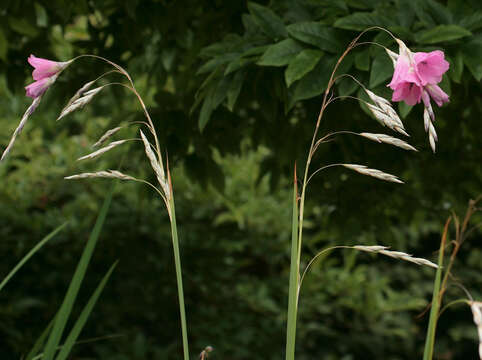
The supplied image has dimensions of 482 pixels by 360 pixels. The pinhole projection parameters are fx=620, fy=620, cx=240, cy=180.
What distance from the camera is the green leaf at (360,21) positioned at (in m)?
1.49

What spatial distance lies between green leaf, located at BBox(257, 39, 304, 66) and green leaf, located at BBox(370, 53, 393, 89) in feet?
0.71

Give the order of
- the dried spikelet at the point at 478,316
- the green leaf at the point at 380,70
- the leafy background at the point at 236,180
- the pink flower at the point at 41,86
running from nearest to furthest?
1. the dried spikelet at the point at 478,316
2. the pink flower at the point at 41,86
3. the green leaf at the point at 380,70
4. the leafy background at the point at 236,180

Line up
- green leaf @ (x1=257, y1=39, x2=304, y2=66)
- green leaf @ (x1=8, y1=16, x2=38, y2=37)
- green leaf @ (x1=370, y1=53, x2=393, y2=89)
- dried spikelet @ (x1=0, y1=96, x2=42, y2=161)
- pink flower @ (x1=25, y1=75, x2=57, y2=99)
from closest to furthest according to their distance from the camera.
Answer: dried spikelet @ (x1=0, y1=96, x2=42, y2=161), pink flower @ (x1=25, y1=75, x2=57, y2=99), green leaf @ (x1=370, y1=53, x2=393, y2=89), green leaf @ (x1=257, y1=39, x2=304, y2=66), green leaf @ (x1=8, y1=16, x2=38, y2=37)

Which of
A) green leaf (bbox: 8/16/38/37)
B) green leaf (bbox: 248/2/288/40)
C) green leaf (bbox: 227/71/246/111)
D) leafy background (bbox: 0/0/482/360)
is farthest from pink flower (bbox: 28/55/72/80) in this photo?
green leaf (bbox: 8/16/38/37)

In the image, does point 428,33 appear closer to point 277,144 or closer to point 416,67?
point 416,67

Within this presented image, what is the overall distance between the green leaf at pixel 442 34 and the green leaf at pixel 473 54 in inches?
1.3

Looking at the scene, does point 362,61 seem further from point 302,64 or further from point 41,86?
point 41,86

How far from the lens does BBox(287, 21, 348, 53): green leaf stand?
1.54 m

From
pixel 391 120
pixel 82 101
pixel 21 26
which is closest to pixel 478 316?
pixel 391 120

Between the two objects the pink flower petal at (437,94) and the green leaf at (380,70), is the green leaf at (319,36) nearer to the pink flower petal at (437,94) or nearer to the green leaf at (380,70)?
the green leaf at (380,70)

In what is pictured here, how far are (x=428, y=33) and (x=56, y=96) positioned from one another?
1.51 m

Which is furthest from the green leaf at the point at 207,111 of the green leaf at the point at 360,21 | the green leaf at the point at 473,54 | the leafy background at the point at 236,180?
the green leaf at the point at 473,54

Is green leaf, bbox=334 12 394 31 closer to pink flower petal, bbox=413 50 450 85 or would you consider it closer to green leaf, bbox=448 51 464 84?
green leaf, bbox=448 51 464 84

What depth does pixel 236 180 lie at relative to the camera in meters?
4.00
